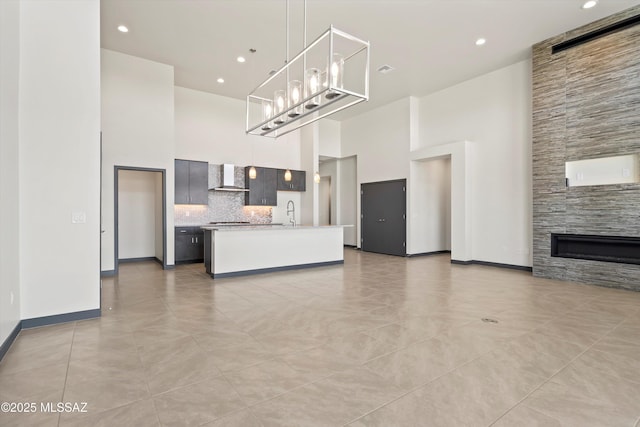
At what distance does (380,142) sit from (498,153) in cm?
333

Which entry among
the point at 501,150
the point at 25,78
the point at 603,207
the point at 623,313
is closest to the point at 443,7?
the point at 501,150

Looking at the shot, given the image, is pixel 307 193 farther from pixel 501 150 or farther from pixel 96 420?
pixel 96 420

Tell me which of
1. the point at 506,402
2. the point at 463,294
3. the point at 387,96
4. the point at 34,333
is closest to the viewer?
the point at 506,402

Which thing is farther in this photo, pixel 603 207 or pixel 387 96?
pixel 387 96

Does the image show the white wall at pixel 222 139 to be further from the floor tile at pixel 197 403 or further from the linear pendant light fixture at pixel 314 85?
the floor tile at pixel 197 403

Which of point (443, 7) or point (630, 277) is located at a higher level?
point (443, 7)

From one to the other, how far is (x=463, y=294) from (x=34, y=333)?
512 centimetres

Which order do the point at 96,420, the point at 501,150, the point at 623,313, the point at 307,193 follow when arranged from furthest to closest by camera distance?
the point at 307,193, the point at 501,150, the point at 623,313, the point at 96,420

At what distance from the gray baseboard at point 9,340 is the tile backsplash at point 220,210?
4666mm

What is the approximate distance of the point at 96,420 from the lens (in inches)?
71.6

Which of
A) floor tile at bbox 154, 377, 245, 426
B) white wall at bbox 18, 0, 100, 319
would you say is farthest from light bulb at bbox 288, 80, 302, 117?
floor tile at bbox 154, 377, 245, 426

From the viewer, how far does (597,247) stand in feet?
17.7

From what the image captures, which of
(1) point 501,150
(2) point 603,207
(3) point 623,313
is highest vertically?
(1) point 501,150

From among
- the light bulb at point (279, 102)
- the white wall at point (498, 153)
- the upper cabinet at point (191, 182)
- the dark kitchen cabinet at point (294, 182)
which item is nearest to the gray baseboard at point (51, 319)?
the light bulb at point (279, 102)
